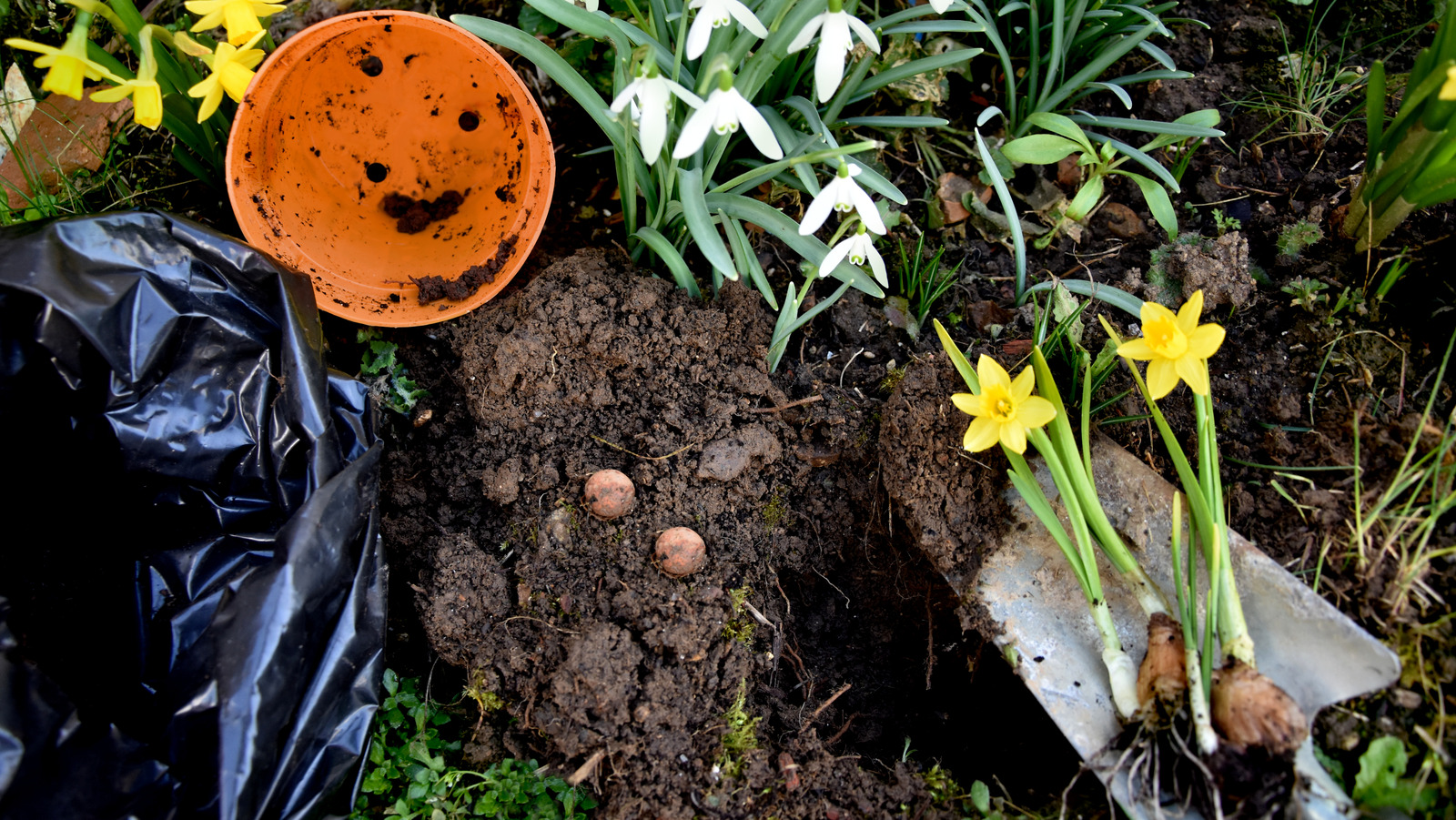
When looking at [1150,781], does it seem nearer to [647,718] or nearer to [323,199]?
[647,718]

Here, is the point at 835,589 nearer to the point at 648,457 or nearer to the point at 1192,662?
the point at 648,457

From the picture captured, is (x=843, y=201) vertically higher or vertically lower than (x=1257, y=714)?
higher

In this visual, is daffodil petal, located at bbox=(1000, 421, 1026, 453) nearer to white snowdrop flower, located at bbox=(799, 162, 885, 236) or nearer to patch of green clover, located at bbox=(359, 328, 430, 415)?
white snowdrop flower, located at bbox=(799, 162, 885, 236)

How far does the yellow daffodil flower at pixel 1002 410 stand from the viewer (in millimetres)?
1303

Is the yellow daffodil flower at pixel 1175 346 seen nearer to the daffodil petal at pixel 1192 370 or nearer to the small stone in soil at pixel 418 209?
the daffodil petal at pixel 1192 370

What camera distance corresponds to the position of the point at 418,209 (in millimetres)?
1880

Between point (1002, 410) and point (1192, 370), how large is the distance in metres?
0.29

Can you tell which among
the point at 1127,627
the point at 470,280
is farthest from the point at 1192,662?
the point at 470,280

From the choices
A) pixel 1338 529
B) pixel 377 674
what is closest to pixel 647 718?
pixel 377 674

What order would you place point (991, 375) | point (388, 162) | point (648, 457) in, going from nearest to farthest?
1. point (991, 375)
2. point (648, 457)
3. point (388, 162)

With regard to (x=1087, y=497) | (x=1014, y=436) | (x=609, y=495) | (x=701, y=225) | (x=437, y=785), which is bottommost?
(x=437, y=785)

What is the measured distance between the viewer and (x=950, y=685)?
5.33ft

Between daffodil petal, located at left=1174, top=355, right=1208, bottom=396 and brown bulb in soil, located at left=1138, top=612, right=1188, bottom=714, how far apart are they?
41 cm

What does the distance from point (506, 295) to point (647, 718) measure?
0.94 m
